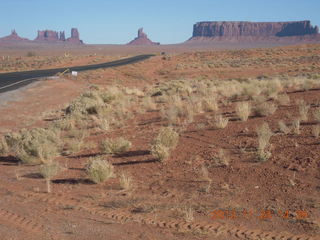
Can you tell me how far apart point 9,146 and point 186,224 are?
778cm

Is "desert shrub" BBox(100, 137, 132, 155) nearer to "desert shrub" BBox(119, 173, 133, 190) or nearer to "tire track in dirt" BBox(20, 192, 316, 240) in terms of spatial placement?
"desert shrub" BBox(119, 173, 133, 190)

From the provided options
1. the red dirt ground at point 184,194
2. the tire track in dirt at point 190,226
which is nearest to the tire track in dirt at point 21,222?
the red dirt ground at point 184,194

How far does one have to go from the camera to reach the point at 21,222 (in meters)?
5.86

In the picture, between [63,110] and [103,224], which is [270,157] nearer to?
[103,224]

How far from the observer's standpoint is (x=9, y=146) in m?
11.3

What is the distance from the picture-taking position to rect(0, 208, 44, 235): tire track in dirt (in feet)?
18.3

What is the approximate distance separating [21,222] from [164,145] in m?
4.31

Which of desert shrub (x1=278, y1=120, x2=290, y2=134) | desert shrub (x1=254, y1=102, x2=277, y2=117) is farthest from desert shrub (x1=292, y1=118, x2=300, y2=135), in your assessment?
desert shrub (x1=254, y1=102, x2=277, y2=117)

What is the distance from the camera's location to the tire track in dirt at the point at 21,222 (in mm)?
5582

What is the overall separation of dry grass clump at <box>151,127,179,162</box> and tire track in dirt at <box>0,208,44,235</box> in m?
3.67

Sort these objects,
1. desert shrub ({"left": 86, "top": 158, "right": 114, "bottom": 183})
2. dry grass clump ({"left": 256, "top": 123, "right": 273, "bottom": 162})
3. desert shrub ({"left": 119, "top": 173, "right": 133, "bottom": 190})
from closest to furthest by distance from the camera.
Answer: desert shrub ({"left": 119, "top": 173, "right": 133, "bottom": 190}) < desert shrub ({"left": 86, "top": 158, "right": 114, "bottom": 183}) < dry grass clump ({"left": 256, "top": 123, "right": 273, "bottom": 162})

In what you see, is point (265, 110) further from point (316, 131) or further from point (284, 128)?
point (316, 131)

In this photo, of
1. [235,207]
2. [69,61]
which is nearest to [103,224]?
[235,207]

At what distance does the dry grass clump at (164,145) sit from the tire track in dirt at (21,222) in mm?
3671
